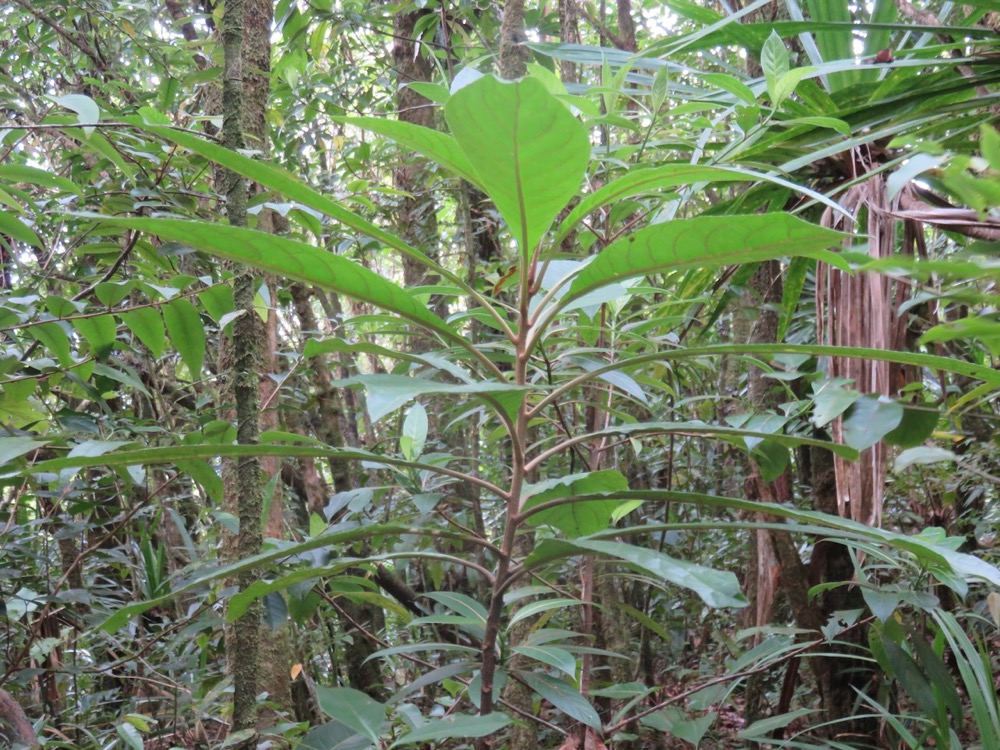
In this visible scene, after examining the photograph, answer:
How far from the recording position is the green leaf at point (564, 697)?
947mm

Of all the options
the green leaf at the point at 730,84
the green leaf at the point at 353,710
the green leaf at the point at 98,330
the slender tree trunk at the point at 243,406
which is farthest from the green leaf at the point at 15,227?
the green leaf at the point at 730,84

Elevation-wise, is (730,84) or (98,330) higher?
(730,84)

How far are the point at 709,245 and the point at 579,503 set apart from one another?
390 mm

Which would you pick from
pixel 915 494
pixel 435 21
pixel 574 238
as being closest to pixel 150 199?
pixel 574 238

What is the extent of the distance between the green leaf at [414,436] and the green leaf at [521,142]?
55cm

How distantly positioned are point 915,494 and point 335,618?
2.03 metres

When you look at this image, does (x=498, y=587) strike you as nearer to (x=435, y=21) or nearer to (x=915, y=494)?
(x=915, y=494)

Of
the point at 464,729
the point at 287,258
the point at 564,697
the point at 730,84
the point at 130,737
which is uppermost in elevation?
the point at 730,84

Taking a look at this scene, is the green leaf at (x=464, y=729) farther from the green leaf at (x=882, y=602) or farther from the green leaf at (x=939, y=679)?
the green leaf at (x=939, y=679)

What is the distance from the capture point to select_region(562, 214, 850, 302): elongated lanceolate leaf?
Result: 64 cm

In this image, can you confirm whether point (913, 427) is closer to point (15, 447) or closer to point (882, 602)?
point (882, 602)

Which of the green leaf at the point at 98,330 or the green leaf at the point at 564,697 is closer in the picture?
the green leaf at the point at 564,697

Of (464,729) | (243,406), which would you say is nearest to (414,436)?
(243,406)

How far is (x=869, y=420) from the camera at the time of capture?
79 centimetres
